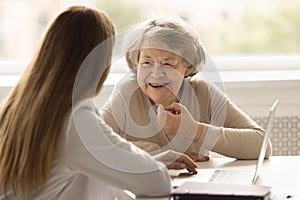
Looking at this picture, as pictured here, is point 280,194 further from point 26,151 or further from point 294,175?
point 26,151

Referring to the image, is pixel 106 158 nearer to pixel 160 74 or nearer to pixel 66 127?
pixel 66 127

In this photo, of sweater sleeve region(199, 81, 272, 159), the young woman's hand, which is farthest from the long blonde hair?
sweater sleeve region(199, 81, 272, 159)

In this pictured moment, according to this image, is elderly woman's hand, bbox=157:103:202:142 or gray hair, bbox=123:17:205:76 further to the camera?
gray hair, bbox=123:17:205:76

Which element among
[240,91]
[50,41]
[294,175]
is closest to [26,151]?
[50,41]

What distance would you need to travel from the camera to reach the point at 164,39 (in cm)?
231

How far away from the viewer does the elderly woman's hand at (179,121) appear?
86.6 inches

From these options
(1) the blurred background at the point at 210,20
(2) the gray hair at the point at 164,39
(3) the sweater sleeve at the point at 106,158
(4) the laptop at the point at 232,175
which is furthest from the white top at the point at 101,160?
(1) the blurred background at the point at 210,20

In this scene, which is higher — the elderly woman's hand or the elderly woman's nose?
the elderly woman's nose

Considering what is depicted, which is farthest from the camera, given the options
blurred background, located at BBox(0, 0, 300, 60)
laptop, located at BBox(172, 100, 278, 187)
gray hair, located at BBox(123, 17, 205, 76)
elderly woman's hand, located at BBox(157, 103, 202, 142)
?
blurred background, located at BBox(0, 0, 300, 60)

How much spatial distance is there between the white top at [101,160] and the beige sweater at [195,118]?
1.90 feet

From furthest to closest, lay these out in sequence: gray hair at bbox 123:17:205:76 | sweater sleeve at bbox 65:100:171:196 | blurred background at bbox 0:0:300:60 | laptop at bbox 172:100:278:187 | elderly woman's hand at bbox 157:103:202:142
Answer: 1. blurred background at bbox 0:0:300:60
2. gray hair at bbox 123:17:205:76
3. elderly woman's hand at bbox 157:103:202:142
4. laptop at bbox 172:100:278:187
5. sweater sleeve at bbox 65:100:171:196

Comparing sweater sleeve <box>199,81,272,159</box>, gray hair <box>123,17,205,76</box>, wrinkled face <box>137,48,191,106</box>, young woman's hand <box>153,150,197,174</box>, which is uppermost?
gray hair <box>123,17,205,76</box>

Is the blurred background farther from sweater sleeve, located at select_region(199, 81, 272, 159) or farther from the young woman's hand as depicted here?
the young woman's hand

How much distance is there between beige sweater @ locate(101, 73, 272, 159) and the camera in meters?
2.27
